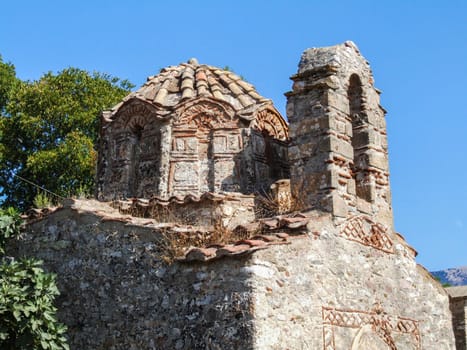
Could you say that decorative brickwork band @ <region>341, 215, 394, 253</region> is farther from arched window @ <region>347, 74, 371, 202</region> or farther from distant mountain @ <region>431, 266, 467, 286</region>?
distant mountain @ <region>431, 266, 467, 286</region>

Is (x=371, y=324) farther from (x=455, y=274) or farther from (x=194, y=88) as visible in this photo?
(x=455, y=274)

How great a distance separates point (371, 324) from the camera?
25.5 feet

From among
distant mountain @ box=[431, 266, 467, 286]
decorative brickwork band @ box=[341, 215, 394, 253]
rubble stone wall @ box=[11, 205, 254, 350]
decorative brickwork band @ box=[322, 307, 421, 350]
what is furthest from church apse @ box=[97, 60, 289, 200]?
distant mountain @ box=[431, 266, 467, 286]

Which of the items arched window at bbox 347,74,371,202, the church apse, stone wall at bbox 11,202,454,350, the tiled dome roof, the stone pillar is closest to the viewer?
stone wall at bbox 11,202,454,350

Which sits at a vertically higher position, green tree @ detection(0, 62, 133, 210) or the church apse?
green tree @ detection(0, 62, 133, 210)

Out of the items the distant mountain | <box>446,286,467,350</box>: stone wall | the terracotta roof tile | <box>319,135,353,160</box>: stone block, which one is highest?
the distant mountain

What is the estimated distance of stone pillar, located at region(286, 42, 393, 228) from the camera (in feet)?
26.7

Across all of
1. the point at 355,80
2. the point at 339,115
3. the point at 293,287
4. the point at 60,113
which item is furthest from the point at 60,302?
the point at 60,113

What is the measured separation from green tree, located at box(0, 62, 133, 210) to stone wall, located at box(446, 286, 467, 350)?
39.1ft

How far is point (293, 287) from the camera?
6.87 metres

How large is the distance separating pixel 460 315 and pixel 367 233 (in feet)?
A: 10.3

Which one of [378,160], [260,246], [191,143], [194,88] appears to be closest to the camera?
[260,246]

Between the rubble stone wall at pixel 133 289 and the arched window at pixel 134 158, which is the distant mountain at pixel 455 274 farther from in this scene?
the rubble stone wall at pixel 133 289

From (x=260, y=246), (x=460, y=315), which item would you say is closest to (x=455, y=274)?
(x=460, y=315)
